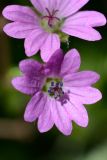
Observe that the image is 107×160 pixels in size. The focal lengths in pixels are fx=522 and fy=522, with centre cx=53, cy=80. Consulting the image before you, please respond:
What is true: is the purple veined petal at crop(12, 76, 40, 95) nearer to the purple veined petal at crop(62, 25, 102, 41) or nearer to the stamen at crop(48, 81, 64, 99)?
the stamen at crop(48, 81, 64, 99)

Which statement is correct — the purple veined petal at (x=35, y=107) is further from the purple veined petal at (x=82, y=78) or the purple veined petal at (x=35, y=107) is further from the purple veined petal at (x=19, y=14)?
the purple veined petal at (x=19, y=14)

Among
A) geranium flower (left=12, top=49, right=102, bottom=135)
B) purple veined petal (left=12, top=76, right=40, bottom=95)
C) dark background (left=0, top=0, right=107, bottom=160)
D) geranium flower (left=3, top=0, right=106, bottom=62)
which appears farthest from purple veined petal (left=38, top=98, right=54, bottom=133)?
dark background (left=0, top=0, right=107, bottom=160)

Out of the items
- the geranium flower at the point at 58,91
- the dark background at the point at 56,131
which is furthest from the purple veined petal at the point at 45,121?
the dark background at the point at 56,131

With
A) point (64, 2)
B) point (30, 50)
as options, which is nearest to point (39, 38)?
point (30, 50)

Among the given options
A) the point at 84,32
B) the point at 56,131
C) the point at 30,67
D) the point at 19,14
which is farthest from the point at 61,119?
the point at 56,131

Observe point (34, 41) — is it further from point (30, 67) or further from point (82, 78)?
point (82, 78)

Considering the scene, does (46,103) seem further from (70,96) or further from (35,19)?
(35,19)
